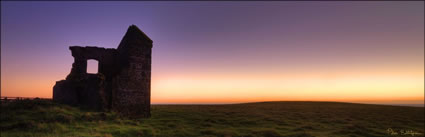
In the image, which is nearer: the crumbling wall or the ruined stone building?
the ruined stone building

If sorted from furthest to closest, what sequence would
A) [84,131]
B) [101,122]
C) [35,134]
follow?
[101,122] < [84,131] < [35,134]

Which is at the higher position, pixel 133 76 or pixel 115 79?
pixel 133 76

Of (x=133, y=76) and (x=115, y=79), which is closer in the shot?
(x=115, y=79)

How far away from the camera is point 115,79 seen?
778 inches

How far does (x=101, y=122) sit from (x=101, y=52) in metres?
7.61

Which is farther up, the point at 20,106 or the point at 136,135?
the point at 20,106

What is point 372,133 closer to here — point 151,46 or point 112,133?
point 112,133

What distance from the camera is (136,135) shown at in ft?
45.1

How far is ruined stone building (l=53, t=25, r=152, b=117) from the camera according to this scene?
1912 cm

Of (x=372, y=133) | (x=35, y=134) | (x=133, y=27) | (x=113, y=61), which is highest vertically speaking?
(x=133, y=27)

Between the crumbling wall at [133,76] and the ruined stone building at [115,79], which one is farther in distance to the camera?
the crumbling wall at [133,76]

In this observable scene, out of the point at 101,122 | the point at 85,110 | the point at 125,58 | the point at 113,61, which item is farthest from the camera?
the point at 113,61

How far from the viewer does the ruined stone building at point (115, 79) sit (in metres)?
19.1

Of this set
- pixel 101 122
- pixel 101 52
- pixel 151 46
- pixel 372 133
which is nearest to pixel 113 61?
pixel 101 52
